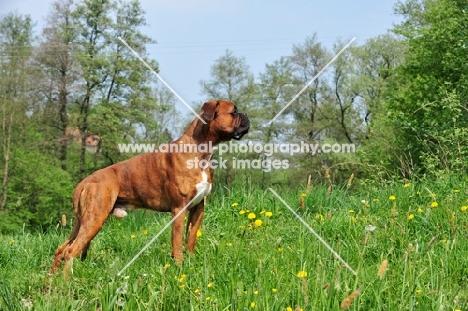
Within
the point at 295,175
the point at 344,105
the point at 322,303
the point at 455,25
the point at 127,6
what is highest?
Answer: the point at 127,6

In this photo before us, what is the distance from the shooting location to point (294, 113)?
3144 centimetres

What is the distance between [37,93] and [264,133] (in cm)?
1220

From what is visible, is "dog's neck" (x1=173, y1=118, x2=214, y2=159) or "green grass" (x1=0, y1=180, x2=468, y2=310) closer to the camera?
"green grass" (x1=0, y1=180, x2=468, y2=310)

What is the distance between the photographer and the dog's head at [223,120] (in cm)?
565

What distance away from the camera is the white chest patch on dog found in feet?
17.7

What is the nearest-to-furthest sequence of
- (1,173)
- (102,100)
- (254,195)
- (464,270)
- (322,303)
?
(322,303), (464,270), (254,195), (1,173), (102,100)

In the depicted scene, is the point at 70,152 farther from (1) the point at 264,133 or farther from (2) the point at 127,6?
(1) the point at 264,133

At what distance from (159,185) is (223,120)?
964 mm

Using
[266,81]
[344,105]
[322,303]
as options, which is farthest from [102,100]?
[322,303]

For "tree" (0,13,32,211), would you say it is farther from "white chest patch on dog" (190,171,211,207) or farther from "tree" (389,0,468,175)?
"white chest patch on dog" (190,171,211,207)

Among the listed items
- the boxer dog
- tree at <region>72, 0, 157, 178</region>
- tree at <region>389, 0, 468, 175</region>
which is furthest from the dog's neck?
tree at <region>72, 0, 157, 178</region>

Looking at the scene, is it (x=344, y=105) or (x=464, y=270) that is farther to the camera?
(x=344, y=105)

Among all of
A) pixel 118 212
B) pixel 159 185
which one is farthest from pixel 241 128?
pixel 118 212

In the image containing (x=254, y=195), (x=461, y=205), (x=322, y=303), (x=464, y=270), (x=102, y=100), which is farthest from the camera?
(x=102, y=100)
